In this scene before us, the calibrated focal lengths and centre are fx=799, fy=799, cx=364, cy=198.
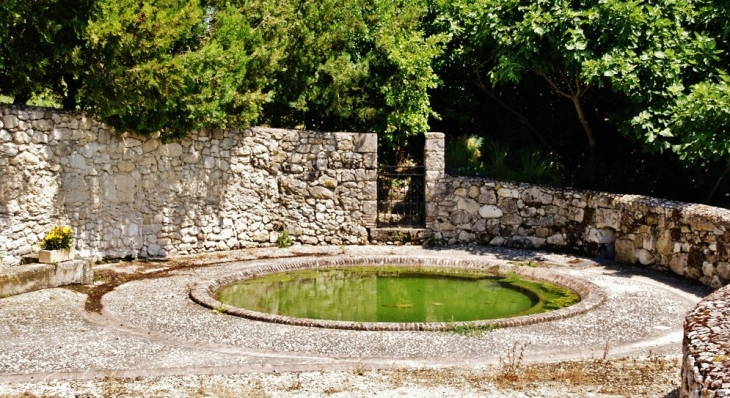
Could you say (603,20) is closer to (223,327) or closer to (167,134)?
(167,134)

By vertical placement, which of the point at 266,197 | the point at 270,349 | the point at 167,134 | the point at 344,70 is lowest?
the point at 270,349

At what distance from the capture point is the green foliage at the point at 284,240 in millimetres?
14805

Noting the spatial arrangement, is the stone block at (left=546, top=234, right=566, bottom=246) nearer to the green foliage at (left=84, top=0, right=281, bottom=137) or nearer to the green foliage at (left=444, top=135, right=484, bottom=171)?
the green foliage at (left=444, top=135, right=484, bottom=171)

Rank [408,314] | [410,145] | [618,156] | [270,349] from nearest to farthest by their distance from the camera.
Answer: [270,349] < [408,314] < [618,156] < [410,145]

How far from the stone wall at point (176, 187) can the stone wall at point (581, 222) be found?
4.84 ft

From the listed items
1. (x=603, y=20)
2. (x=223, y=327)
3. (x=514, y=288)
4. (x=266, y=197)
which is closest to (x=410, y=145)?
(x=266, y=197)

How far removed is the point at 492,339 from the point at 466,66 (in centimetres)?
981

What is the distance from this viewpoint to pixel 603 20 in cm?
1334

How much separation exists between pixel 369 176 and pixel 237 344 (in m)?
7.35

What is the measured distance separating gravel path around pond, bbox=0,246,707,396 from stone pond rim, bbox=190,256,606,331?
0.41 ft

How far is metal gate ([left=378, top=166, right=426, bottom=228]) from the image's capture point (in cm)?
1545

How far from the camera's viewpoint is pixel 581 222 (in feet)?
45.9

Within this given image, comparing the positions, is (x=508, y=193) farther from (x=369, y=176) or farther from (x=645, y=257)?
(x=645, y=257)

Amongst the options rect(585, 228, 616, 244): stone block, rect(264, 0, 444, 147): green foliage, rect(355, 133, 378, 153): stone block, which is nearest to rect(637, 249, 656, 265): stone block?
rect(585, 228, 616, 244): stone block
